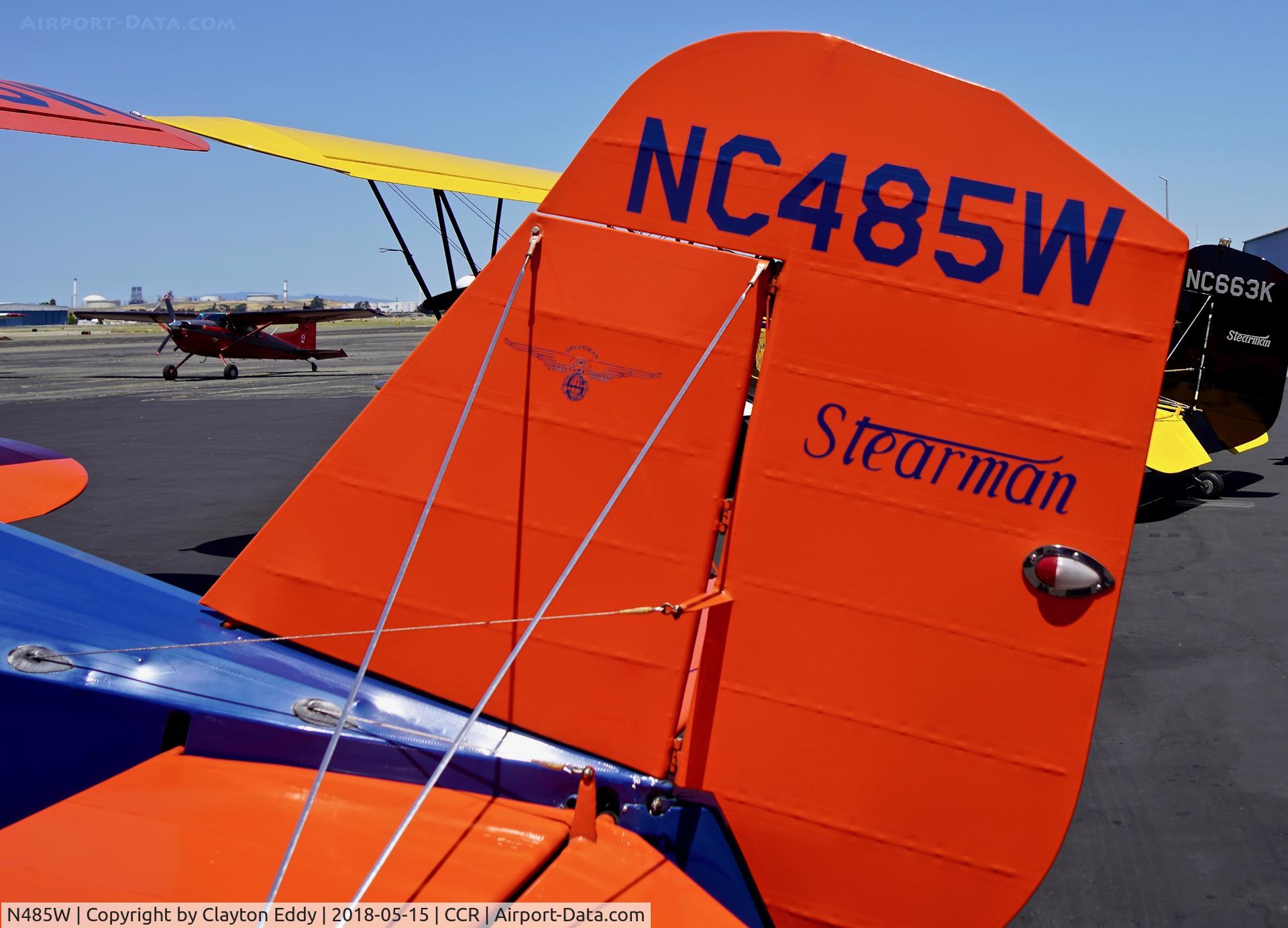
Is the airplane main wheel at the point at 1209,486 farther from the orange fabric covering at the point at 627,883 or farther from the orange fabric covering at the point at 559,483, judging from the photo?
the orange fabric covering at the point at 627,883

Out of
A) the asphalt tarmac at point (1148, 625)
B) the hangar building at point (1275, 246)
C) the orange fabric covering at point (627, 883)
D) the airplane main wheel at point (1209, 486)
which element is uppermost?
the hangar building at point (1275, 246)

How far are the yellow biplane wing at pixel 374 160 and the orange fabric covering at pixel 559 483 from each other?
6389 millimetres

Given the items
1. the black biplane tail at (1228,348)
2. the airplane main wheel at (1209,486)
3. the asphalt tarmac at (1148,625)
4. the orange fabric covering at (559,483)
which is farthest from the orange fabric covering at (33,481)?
the airplane main wheel at (1209,486)

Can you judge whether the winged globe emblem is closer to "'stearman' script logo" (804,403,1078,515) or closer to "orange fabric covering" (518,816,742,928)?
"'stearman' script logo" (804,403,1078,515)

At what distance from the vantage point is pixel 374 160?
9.59 meters

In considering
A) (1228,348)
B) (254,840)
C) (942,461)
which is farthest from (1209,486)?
(254,840)

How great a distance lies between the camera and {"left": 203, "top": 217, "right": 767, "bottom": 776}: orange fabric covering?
274cm

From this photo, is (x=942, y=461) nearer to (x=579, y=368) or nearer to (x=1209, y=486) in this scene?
(x=579, y=368)

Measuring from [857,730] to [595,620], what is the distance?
78cm

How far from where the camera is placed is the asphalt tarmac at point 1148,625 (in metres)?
4.82

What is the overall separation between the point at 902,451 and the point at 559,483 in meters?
0.93

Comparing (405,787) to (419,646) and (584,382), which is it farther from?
(584,382)

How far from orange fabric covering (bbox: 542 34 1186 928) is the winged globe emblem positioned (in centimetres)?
36

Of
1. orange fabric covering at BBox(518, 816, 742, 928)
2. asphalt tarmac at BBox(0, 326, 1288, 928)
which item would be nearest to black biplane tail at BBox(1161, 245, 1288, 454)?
asphalt tarmac at BBox(0, 326, 1288, 928)
